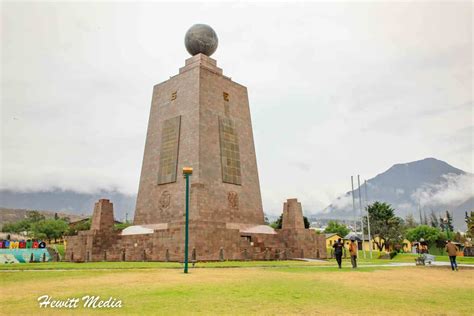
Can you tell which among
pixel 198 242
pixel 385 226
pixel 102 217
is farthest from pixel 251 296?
pixel 385 226

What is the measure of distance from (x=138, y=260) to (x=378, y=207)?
48.5 m

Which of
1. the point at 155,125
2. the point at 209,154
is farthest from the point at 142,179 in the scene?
the point at 209,154

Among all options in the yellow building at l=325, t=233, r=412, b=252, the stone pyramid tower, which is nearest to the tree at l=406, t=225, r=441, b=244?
the yellow building at l=325, t=233, r=412, b=252

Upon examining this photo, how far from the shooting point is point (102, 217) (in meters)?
28.7

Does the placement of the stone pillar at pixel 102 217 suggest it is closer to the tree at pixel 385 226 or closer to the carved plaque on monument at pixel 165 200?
the carved plaque on monument at pixel 165 200

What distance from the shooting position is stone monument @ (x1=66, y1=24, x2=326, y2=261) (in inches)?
1015

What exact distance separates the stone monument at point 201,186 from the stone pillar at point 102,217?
7 cm

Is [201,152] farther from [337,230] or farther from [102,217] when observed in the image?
[337,230]

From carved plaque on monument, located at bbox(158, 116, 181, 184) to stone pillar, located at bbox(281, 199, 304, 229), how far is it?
370 inches

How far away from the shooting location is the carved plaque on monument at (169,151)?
2955 centimetres

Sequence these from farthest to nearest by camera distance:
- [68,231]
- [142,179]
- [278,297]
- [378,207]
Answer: [68,231] < [378,207] < [142,179] < [278,297]

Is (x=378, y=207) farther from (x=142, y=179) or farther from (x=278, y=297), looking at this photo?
(x=278, y=297)

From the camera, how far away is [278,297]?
9109 millimetres

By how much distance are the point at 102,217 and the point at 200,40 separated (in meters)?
16.4
